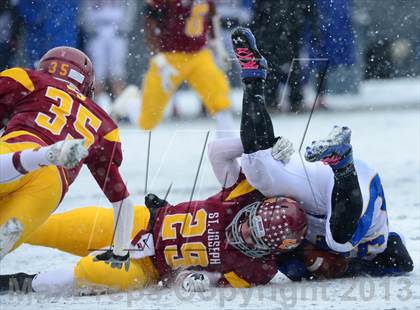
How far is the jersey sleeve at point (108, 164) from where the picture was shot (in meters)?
4.70

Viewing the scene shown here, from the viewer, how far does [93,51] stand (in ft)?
42.3

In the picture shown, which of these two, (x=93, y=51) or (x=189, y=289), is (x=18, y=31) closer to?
(x=93, y=51)

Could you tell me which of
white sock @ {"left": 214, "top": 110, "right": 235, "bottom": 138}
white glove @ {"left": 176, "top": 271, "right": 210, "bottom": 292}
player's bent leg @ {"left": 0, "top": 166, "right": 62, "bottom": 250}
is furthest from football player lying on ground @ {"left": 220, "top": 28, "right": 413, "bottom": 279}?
white sock @ {"left": 214, "top": 110, "right": 235, "bottom": 138}

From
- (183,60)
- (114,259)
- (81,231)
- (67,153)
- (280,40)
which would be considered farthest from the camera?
(280,40)

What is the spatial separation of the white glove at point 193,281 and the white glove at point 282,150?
0.67m

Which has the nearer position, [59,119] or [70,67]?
[59,119]

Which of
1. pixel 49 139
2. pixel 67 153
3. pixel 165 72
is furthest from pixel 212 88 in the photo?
pixel 67 153

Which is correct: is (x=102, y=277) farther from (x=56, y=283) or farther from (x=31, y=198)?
(x=31, y=198)

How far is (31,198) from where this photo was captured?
4.48 m

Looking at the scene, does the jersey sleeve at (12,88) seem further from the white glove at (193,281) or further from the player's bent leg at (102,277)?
the white glove at (193,281)

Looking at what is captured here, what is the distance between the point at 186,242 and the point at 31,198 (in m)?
0.91

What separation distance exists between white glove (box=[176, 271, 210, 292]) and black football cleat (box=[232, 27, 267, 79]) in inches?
38.6

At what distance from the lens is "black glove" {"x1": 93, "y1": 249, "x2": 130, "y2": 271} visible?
489 centimetres

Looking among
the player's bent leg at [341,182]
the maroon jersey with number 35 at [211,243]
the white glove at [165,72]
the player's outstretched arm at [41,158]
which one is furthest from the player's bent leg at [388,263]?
the white glove at [165,72]
